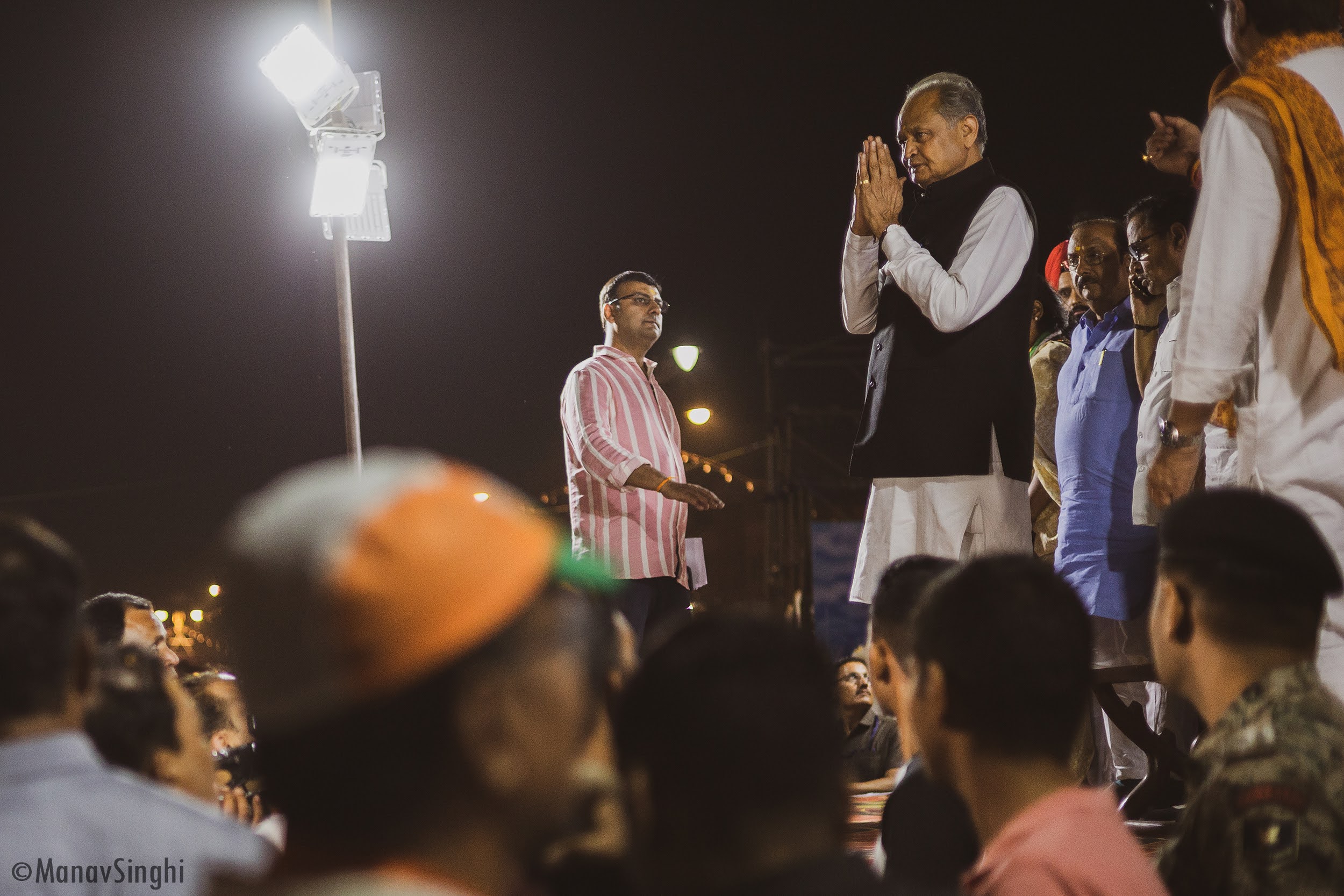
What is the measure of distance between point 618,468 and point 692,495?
53cm

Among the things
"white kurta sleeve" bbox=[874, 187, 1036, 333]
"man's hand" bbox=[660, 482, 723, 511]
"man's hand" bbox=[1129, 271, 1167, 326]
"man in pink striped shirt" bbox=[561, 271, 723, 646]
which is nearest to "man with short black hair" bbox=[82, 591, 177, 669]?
"man in pink striped shirt" bbox=[561, 271, 723, 646]

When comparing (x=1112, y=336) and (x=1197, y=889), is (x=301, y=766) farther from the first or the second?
(x=1112, y=336)

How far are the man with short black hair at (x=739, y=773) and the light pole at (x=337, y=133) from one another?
4677mm

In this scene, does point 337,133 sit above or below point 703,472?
above

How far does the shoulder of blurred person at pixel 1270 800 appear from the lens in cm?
190

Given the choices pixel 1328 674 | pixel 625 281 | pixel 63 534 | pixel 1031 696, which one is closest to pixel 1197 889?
pixel 1031 696

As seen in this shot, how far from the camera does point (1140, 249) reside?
4.62 m

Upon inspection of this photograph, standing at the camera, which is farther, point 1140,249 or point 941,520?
point 1140,249

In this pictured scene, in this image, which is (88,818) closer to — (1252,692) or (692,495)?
(1252,692)

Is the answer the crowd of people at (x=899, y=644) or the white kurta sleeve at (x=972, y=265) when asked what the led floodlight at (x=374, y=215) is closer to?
the crowd of people at (x=899, y=644)

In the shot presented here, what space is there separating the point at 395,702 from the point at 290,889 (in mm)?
168

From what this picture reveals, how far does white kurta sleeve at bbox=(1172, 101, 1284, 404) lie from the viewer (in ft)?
9.64

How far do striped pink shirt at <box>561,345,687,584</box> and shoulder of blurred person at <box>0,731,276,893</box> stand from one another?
3.53m

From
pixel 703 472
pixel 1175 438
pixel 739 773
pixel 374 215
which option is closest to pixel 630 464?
pixel 374 215
